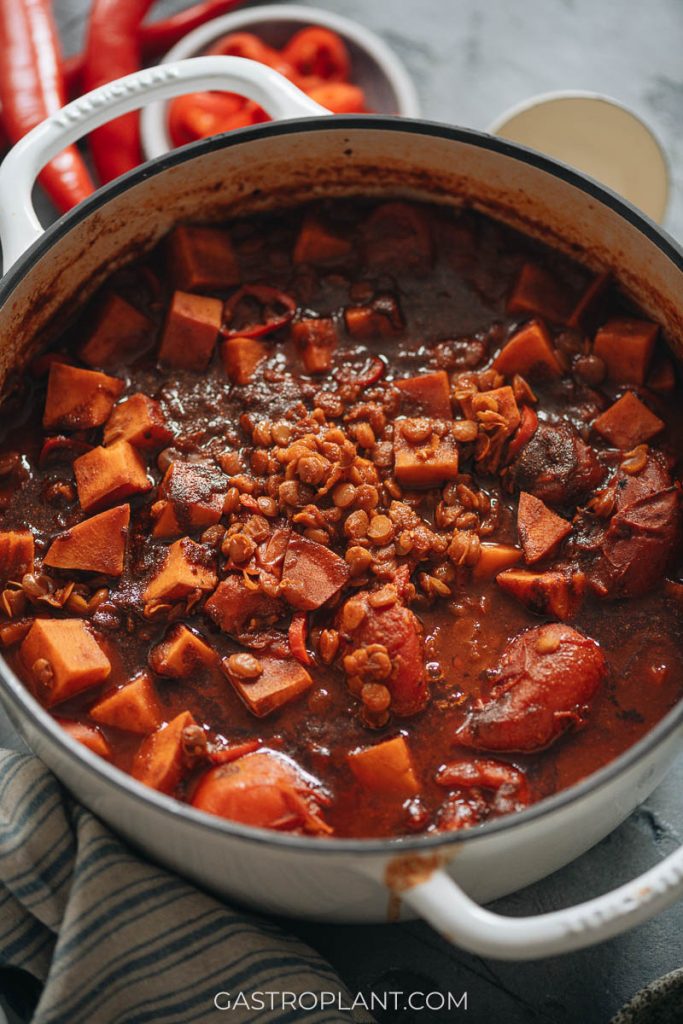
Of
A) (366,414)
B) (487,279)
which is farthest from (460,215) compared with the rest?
(366,414)

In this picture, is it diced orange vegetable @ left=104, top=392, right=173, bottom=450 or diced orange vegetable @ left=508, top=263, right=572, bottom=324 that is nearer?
diced orange vegetable @ left=104, top=392, right=173, bottom=450

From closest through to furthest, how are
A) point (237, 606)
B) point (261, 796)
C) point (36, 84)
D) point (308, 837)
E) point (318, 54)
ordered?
point (308, 837), point (261, 796), point (237, 606), point (36, 84), point (318, 54)

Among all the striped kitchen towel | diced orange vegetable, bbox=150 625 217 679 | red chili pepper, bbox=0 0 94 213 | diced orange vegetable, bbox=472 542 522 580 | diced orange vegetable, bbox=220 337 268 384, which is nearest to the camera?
the striped kitchen towel

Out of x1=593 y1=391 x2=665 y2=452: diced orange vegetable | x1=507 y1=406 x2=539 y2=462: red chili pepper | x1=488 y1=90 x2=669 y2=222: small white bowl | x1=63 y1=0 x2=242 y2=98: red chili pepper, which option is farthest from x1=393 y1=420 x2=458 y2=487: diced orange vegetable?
x1=63 y1=0 x2=242 y2=98: red chili pepper

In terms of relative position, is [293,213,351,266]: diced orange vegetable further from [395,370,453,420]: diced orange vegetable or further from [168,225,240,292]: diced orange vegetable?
[395,370,453,420]: diced orange vegetable

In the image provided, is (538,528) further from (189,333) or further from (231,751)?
(189,333)

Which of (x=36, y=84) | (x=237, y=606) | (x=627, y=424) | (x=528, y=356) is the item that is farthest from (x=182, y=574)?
(x=36, y=84)

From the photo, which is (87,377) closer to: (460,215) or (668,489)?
(460,215)
